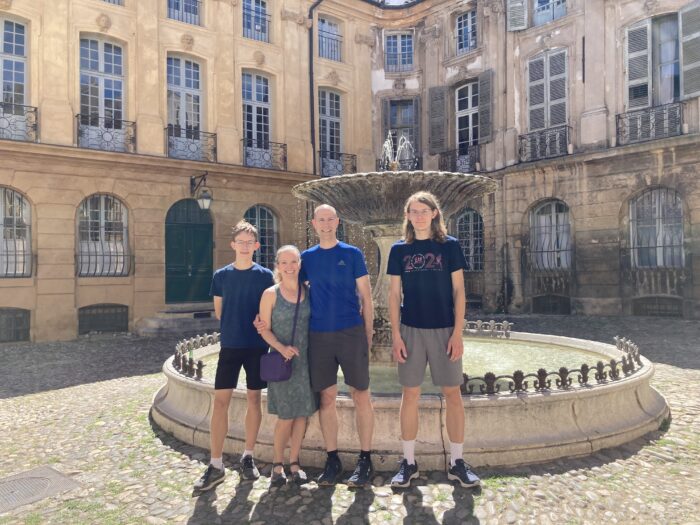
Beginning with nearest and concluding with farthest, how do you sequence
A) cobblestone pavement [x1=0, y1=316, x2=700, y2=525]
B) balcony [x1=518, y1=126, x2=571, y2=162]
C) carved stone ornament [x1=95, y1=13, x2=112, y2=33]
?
cobblestone pavement [x1=0, y1=316, x2=700, y2=525] → carved stone ornament [x1=95, y1=13, x2=112, y2=33] → balcony [x1=518, y1=126, x2=571, y2=162]

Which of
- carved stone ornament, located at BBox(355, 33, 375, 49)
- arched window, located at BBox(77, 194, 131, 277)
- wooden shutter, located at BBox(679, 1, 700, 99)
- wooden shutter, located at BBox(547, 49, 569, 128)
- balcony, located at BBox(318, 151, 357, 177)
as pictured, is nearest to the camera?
wooden shutter, located at BBox(679, 1, 700, 99)

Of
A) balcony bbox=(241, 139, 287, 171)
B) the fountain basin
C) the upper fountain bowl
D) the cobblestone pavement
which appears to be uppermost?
balcony bbox=(241, 139, 287, 171)

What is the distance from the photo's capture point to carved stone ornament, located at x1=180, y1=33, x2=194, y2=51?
1554cm

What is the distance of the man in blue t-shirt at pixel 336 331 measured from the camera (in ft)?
12.1

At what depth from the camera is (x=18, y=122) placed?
13.1m

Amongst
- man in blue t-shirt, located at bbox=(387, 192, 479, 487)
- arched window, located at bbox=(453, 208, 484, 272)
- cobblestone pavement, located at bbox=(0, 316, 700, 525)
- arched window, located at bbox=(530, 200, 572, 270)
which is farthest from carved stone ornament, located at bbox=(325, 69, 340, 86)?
man in blue t-shirt, located at bbox=(387, 192, 479, 487)

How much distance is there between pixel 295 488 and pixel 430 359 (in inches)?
51.6

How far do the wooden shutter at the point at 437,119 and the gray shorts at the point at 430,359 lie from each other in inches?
646

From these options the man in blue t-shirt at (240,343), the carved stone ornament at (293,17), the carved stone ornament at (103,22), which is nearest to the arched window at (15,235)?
the carved stone ornament at (103,22)

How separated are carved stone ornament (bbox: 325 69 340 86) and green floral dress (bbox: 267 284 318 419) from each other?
16476 millimetres

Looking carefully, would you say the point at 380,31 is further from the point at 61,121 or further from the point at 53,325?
the point at 53,325

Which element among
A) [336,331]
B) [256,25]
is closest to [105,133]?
[256,25]

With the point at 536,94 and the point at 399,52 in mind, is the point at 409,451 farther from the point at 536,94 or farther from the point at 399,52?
the point at 399,52

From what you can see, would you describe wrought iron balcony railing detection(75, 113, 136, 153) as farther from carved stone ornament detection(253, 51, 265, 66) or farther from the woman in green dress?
the woman in green dress
